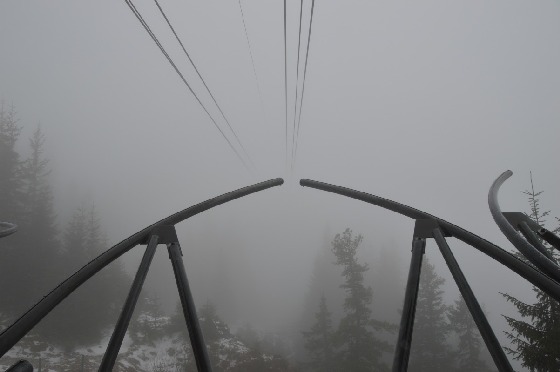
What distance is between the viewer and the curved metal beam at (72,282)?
226 centimetres

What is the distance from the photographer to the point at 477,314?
8.32 feet

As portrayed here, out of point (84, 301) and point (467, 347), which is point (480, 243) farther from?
point (467, 347)

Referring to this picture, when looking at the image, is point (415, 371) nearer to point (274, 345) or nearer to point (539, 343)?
point (539, 343)

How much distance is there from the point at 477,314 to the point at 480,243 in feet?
2.32

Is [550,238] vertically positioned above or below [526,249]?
above

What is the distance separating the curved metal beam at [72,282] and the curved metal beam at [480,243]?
1.15 metres

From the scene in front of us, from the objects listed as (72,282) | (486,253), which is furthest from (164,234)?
(486,253)

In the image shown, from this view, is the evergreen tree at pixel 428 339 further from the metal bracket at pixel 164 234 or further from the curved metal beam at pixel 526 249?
the metal bracket at pixel 164 234

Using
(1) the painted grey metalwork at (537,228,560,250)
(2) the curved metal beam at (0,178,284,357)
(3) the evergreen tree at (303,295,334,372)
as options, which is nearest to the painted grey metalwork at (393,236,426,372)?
(1) the painted grey metalwork at (537,228,560,250)

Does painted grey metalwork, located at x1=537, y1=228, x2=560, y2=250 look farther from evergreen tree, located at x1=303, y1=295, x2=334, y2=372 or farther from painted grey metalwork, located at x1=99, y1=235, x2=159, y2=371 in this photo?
evergreen tree, located at x1=303, y1=295, x2=334, y2=372

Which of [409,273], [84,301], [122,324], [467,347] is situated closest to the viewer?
[122,324]

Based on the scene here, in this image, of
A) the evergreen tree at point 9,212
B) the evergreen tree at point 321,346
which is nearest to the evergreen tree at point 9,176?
the evergreen tree at point 9,212

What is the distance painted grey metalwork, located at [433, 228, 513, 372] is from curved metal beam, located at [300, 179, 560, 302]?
0.62 feet

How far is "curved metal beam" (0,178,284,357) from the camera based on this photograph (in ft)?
7.40
